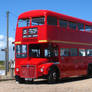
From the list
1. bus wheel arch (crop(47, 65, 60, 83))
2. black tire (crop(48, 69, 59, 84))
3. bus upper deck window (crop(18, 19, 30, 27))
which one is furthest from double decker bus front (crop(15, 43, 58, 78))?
bus upper deck window (crop(18, 19, 30, 27))

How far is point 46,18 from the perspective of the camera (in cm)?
1608

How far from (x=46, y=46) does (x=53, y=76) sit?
210cm

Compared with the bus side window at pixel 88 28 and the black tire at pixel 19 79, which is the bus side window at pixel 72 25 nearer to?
the bus side window at pixel 88 28

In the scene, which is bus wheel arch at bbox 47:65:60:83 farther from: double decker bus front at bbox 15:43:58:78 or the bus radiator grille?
the bus radiator grille

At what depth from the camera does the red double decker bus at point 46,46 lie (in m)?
16.0

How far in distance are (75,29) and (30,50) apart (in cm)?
378

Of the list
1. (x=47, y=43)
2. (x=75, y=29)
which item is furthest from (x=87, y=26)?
(x=47, y=43)

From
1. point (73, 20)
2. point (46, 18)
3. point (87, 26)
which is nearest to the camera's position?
point (46, 18)

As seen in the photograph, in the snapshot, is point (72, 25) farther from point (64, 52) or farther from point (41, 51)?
point (41, 51)

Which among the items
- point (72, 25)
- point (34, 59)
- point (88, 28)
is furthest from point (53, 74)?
point (88, 28)

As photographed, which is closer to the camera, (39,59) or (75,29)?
(39,59)

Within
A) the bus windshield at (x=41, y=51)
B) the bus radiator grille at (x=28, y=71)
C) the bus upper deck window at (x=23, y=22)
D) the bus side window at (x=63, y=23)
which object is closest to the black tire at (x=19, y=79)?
the bus radiator grille at (x=28, y=71)

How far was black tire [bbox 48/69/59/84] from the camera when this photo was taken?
52.1 ft

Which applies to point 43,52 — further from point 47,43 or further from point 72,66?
point 72,66
